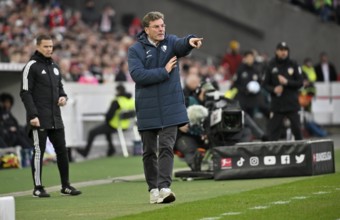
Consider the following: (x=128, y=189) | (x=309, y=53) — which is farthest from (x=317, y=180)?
(x=309, y=53)

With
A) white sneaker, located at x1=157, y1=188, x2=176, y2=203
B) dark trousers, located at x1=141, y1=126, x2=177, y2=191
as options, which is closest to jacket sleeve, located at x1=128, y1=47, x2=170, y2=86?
dark trousers, located at x1=141, y1=126, x2=177, y2=191

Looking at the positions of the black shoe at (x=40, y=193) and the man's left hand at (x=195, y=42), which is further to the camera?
the black shoe at (x=40, y=193)

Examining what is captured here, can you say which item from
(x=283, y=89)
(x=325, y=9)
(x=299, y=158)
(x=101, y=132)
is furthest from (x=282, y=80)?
(x=325, y=9)

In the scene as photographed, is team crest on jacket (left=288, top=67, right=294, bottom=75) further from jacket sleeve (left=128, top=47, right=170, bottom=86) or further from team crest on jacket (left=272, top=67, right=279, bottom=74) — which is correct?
jacket sleeve (left=128, top=47, right=170, bottom=86)

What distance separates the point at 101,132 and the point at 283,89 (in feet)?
21.5

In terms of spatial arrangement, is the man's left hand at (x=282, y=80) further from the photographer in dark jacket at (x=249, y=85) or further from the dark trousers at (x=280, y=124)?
the photographer in dark jacket at (x=249, y=85)

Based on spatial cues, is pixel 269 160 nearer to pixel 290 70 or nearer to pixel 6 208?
pixel 290 70

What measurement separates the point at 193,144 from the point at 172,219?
7.03 m

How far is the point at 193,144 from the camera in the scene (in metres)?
18.5

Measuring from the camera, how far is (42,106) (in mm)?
15523

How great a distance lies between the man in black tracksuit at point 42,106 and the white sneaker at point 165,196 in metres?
2.53

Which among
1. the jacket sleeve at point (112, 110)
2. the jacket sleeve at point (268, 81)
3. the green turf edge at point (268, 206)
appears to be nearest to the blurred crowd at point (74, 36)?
the jacket sleeve at point (112, 110)

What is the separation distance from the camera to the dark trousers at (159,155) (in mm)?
13297

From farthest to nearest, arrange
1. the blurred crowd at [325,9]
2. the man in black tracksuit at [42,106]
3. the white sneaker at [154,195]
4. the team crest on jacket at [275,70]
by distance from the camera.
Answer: the blurred crowd at [325,9] → the team crest on jacket at [275,70] → the man in black tracksuit at [42,106] → the white sneaker at [154,195]
